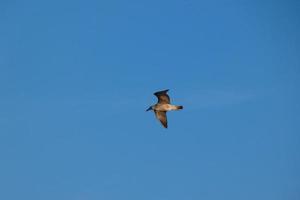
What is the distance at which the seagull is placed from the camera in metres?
36.9

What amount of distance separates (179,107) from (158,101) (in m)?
1.72

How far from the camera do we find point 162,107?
37969 mm

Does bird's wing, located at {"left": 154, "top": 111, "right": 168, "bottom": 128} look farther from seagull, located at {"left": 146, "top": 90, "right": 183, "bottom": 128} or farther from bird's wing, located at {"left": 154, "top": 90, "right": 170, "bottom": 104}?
bird's wing, located at {"left": 154, "top": 90, "right": 170, "bottom": 104}

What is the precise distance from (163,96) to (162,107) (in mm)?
1306

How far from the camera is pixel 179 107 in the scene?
1467 inches

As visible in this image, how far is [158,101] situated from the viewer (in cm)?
3778

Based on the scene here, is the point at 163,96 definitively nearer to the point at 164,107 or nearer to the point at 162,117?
the point at 164,107

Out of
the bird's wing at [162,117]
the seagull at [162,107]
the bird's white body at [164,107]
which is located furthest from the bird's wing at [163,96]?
the bird's wing at [162,117]

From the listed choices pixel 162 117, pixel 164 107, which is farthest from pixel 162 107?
pixel 162 117

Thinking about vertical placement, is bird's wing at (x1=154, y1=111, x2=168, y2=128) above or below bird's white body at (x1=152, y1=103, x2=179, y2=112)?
below

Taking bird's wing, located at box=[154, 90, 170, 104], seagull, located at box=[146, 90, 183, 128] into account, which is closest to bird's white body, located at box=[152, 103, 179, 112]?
seagull, located at box=[146, 90, 183, 128]

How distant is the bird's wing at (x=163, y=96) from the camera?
3649 centimetres

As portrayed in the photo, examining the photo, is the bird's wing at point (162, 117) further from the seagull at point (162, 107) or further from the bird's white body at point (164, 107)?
the bird's white body at point (164, 107)

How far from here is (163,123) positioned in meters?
38.1
